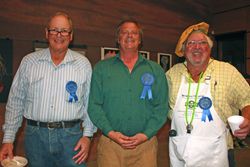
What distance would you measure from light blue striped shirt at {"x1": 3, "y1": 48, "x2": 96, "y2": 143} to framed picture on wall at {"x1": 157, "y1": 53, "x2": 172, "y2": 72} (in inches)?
127

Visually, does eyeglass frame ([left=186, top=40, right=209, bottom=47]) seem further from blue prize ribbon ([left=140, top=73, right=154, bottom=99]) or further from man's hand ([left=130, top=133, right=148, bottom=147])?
man's hand ([left=130, top=133, right=148, bottom=147])

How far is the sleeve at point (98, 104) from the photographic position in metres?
1.88

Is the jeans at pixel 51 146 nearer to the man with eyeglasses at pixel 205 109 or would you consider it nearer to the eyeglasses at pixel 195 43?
the man with eyeglasses at pixel 205 109

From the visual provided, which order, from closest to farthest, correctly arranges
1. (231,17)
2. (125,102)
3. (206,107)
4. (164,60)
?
(206,107) < (125,102) < (164,60) < (231,17)

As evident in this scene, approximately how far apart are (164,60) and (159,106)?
A: 329 centimetres

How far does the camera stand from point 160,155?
437cm

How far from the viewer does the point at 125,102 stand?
6.31 feet

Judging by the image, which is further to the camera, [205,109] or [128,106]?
[128,106]

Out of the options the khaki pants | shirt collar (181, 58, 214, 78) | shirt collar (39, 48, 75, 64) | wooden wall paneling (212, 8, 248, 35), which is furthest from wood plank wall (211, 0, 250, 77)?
shirt collar (39, 48, 75, 64)

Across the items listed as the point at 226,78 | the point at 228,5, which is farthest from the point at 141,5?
the point at 226,78

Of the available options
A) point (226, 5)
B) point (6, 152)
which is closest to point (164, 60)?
point (226, 5)

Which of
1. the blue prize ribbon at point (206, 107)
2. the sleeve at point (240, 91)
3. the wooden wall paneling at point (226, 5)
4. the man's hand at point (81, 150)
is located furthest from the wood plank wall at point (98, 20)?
the sleeve at point (240, 91)

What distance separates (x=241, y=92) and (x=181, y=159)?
0.57 metres

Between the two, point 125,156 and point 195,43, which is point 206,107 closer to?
point 195,43
